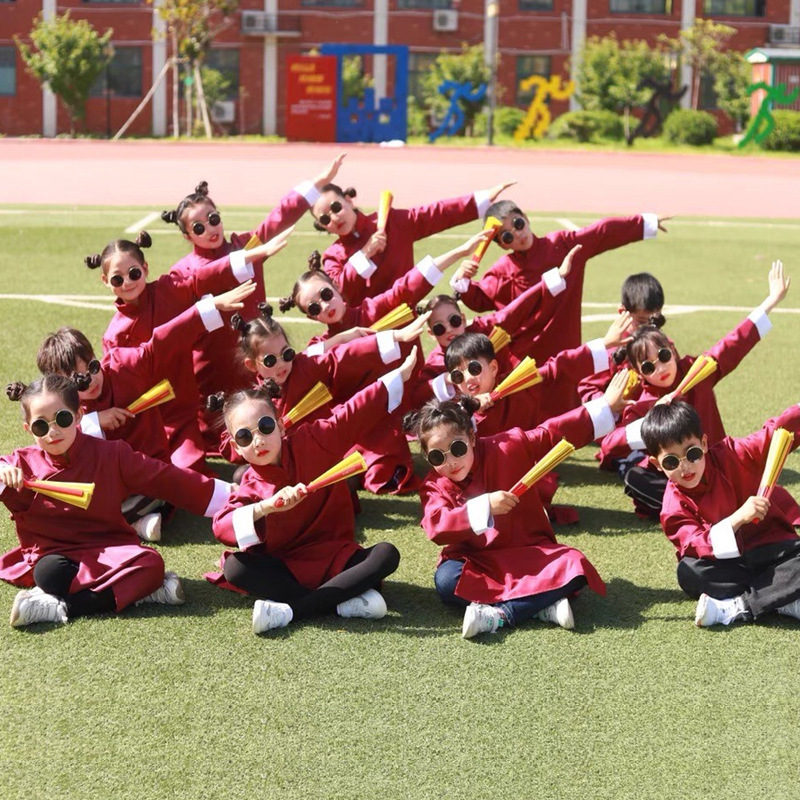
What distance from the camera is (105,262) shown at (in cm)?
667

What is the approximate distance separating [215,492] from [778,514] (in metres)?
2.29

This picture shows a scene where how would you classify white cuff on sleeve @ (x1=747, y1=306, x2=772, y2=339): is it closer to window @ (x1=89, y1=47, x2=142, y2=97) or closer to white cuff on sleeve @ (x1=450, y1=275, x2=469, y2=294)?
white cuff on sleeve @ (x1=450, y1=275, x2=469, y2=294)

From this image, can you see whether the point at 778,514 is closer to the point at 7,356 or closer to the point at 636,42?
the point at 7,356

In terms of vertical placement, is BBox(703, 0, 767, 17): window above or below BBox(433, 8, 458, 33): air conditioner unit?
above

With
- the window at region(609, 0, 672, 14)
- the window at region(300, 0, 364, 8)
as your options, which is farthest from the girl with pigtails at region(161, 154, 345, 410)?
the window at region(609, 0, 672, 14)

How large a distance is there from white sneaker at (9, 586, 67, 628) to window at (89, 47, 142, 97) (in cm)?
3531

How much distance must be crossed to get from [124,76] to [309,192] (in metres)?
32.3

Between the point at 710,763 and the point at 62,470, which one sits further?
the point at 62,470

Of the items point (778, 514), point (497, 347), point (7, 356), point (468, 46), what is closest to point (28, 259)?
point (7, 356)

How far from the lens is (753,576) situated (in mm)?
5059

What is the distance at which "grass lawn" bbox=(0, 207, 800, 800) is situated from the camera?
389 centimetres

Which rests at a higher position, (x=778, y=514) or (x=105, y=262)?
(x=105, y=262)

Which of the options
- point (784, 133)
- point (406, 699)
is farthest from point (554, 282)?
point (784, 133)

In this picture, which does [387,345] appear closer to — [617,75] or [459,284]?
[459,284]
